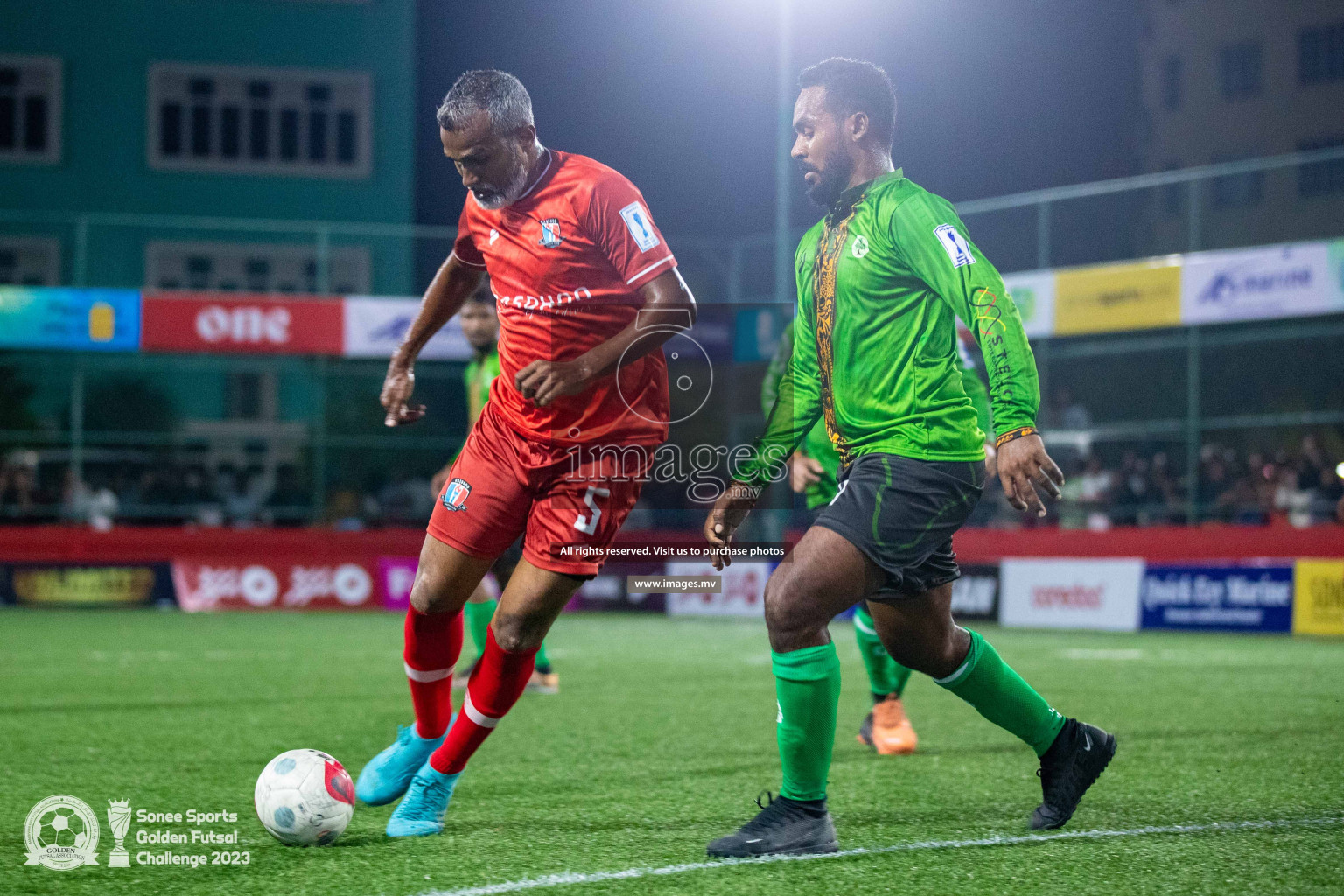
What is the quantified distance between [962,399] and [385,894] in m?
2.13

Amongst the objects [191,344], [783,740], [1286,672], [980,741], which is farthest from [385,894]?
[191,344]

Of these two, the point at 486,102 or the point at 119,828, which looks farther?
the point at 119,828

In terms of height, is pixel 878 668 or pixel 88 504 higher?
pixel 878 668

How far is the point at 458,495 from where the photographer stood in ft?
15.0

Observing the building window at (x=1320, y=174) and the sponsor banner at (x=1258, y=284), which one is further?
the building window at (x=1320, y=174)

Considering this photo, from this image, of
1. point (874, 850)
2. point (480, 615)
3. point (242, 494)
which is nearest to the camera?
point (874, 850)

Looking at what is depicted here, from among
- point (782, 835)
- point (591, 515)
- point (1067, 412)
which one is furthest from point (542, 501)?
point (1067, 412)

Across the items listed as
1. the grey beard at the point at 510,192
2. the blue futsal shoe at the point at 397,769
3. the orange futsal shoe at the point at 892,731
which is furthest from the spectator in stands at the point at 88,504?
the grey beard at the point at 510,192

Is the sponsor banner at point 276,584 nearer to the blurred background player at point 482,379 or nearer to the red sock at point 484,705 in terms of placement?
the blurred background player at point 482,379

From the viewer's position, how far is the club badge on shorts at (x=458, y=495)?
14.9ft

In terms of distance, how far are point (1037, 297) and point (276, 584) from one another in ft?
36.4

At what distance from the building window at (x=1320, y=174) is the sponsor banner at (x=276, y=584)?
13405mm

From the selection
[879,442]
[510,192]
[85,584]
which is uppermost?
[510,192]

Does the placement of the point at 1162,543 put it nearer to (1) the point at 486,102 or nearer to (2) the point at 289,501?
(2) the point at 289,501
